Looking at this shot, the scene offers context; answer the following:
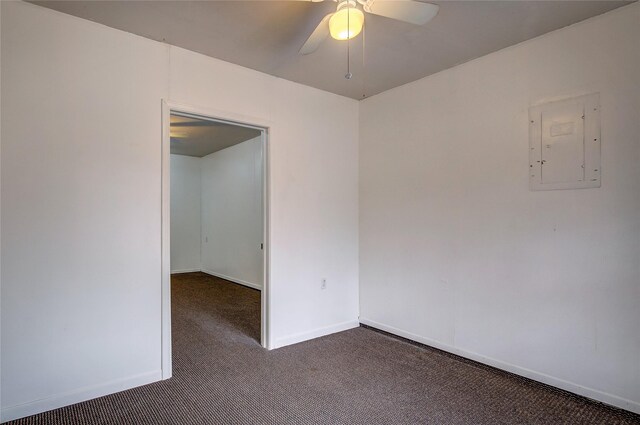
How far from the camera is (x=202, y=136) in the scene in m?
5.73

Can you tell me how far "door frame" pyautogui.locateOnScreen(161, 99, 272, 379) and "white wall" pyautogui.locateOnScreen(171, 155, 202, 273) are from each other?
4662 mm

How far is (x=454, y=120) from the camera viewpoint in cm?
312

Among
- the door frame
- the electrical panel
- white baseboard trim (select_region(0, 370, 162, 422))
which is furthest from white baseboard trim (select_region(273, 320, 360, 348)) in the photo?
the electrical panel

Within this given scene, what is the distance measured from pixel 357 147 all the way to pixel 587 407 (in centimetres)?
293

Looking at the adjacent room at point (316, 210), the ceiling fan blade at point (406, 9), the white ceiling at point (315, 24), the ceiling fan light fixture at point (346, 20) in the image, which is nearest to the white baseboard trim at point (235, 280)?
the adjacent room at point (316, 210)

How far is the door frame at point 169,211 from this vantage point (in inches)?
104

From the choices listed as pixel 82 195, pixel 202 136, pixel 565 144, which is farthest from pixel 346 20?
pixel 202 136

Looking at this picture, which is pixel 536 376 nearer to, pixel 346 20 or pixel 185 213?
pixel 346 20

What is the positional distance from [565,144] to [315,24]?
75.2 inches

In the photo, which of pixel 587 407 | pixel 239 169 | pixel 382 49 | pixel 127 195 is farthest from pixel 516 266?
pixel 239 169

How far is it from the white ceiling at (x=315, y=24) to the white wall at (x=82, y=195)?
216 mm

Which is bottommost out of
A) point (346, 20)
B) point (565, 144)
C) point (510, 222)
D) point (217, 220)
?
point (217, 220)

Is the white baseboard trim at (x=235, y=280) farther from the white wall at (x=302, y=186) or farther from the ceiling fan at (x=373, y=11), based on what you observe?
the ceiling fan at (x=373, y=11)

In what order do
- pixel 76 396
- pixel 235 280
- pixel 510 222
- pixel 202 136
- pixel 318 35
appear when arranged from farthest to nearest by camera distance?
1. pixel 235 280
2. pixel 202 136
3. pixel 510 222
4. pixel 76 396
5. pixel 318 35
